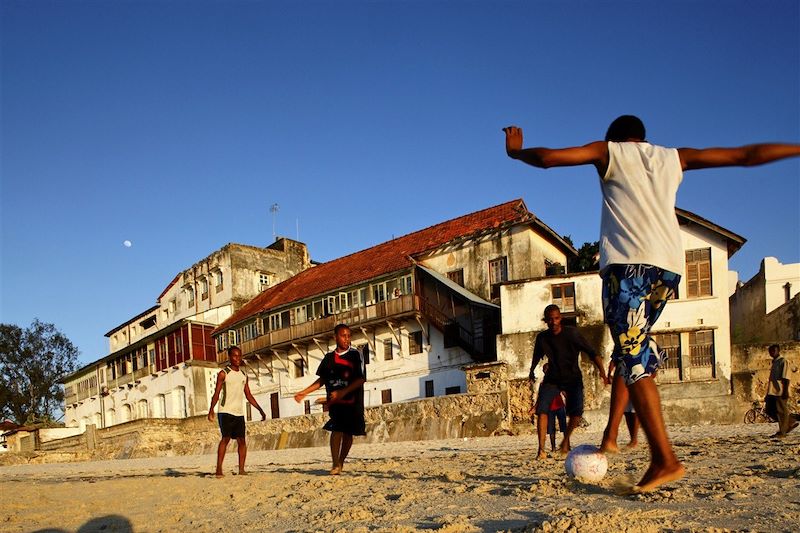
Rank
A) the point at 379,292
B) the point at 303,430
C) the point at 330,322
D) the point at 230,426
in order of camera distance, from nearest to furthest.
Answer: the point at 230,426
the point at 303,430
the point at 379,292
the point at 330,322

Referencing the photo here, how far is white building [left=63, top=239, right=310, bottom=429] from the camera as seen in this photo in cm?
4641

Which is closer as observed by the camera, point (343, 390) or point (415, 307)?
point (343, 390)

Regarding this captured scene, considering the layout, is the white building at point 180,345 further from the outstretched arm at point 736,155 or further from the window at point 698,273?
the outstretched arm at point 736,155

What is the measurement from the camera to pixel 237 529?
4320 mm

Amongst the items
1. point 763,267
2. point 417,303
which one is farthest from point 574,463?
point 763,267

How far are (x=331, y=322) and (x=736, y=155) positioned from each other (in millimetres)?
34137

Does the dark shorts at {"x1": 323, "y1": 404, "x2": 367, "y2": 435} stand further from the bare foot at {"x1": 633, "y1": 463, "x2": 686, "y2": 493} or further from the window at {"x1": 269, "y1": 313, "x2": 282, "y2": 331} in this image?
the window at {"x1": 269, "y1": 313, "x2": 282, "y2": 331}

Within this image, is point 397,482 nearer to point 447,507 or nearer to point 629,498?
point 447,507

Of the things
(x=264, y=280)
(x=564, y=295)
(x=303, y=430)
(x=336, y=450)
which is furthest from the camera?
(x=264, y=280)

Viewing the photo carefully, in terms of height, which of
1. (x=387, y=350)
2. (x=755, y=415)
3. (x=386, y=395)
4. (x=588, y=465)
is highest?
(x=588, y=465)

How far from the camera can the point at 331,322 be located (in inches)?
1468

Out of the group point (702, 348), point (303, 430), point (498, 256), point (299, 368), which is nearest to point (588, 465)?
point (702, 348)

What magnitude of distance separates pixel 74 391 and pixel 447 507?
64.7m

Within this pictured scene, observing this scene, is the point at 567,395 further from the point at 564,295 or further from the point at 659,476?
the point at 564,295
